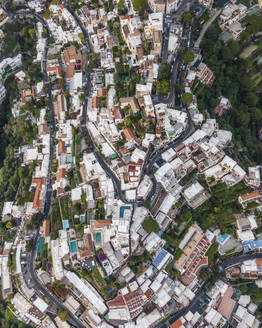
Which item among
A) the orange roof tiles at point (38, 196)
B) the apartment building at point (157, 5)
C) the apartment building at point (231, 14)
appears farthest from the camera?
the apartment building at point (231, 14)

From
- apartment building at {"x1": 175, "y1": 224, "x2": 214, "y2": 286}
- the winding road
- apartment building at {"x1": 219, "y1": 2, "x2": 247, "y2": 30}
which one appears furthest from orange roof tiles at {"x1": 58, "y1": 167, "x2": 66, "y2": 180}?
apartment building at {"x1": 219, "y1": 2, "x2": 247, "y2": 30}

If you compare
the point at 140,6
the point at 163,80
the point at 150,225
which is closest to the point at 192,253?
the point at 150,225

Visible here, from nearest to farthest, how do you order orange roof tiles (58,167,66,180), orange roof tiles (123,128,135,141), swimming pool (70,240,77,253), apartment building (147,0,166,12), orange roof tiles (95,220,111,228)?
orange roof tiles (95,220,111,228) < swimming pool (70,240,77,253) < orange roof tiles (123,128,135,141) < orange roof tiles (58,167,66,180) < apartment building (147,0,166,12)

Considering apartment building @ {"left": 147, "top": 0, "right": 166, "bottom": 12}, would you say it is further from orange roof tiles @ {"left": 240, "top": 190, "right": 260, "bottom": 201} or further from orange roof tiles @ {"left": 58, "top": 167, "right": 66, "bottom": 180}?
orange roof tiles @ {"left": 240, "top": 190, "right": 260, "bottom": 201}

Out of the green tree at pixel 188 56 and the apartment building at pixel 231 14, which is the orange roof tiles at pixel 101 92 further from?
the apartment building at pixel 231 14

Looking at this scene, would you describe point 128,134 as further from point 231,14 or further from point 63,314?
point 231,14

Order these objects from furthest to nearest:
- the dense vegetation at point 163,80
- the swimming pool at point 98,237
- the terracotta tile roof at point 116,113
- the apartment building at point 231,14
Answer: the apartment building at point 231,14, the terracotta tile roof at point 116,113, the dense vegetation at point 163,80, the swimming pool at point 98,237

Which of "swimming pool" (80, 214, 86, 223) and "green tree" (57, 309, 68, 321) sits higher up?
"swimming pool" (80, 214, 86, 223)

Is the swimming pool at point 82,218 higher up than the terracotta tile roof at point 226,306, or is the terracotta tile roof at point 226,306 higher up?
the swimming pool at point 82,218

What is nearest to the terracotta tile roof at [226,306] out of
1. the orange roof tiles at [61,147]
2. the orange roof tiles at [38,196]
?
the orange roof tiles at [38,196]
